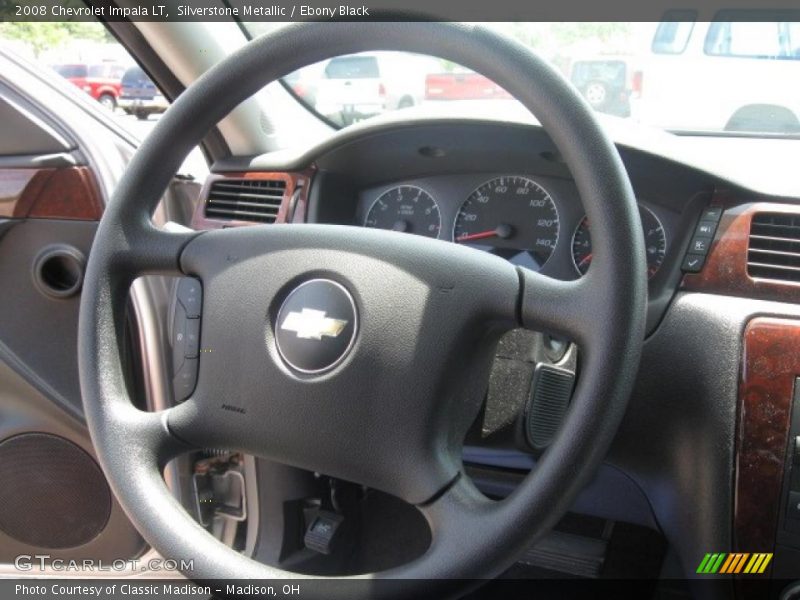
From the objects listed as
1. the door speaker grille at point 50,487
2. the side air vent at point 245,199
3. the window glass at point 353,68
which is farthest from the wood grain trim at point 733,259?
the door speaker grille at point 50,487

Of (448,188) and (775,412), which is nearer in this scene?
(775,412)

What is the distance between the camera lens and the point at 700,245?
1500 millimetres

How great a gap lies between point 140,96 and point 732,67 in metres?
1.38

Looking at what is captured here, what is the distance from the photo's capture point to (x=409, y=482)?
116 centimetres

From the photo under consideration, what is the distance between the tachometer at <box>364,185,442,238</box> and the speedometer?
62 mm

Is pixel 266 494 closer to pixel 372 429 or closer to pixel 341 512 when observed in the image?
pixel 341 512

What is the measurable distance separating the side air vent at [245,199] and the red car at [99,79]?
0.43m

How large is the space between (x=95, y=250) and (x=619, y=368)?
2.62ft

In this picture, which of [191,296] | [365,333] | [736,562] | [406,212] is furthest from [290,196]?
[736,562]

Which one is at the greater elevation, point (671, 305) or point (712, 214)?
point (712, 214)

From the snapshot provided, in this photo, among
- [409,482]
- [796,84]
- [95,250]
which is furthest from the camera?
[796,84]

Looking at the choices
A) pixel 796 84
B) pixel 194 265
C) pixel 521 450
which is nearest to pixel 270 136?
pixel 194 265

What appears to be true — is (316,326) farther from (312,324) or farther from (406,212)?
(406,212)

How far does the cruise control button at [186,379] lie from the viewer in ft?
4.47
